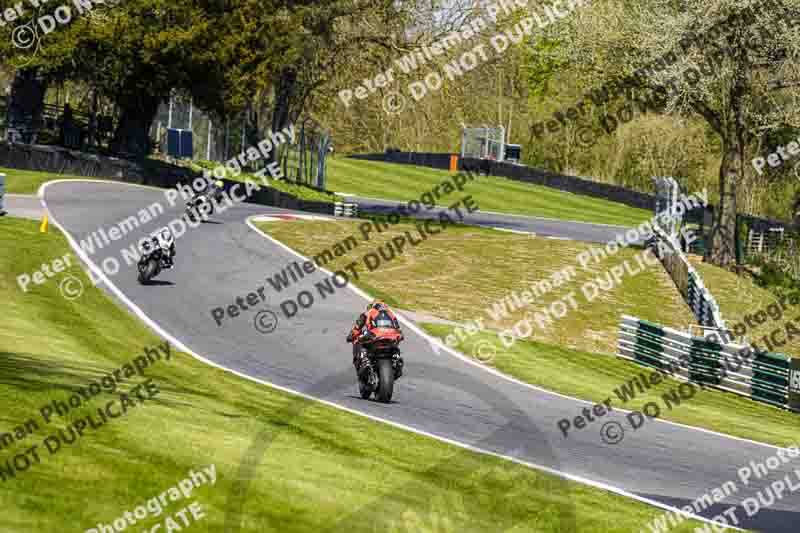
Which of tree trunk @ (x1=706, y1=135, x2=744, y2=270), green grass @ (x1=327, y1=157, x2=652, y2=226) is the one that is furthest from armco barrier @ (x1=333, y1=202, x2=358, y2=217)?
green grass @ (x1=327, y1=157, x2=652, y2=226)

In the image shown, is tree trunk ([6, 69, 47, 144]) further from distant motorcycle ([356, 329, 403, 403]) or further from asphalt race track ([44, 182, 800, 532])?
distant motorcycle ([356, 329, 403, 403])

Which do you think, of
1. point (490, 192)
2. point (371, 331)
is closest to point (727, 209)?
point (490, 192)

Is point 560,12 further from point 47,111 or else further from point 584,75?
point 47,111

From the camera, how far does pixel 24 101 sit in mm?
46062

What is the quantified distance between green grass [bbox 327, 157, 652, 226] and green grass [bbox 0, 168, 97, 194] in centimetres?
2416

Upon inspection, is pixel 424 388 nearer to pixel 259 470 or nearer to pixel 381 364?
pixel 381 364

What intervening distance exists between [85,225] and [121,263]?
5.40m

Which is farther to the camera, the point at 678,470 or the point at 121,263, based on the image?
the point at 121,263

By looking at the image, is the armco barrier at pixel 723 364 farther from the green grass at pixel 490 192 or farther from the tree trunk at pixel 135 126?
the green grass at pixel 490 192

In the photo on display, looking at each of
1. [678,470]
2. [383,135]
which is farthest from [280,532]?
[383,135]

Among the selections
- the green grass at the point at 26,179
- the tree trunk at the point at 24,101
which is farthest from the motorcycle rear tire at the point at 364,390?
the tree trunk at the point at 24,101

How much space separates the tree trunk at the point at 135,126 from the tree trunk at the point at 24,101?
11.3 ft

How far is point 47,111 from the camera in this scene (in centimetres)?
5531

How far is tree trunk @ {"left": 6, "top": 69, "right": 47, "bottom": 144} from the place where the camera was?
45.7 metres
